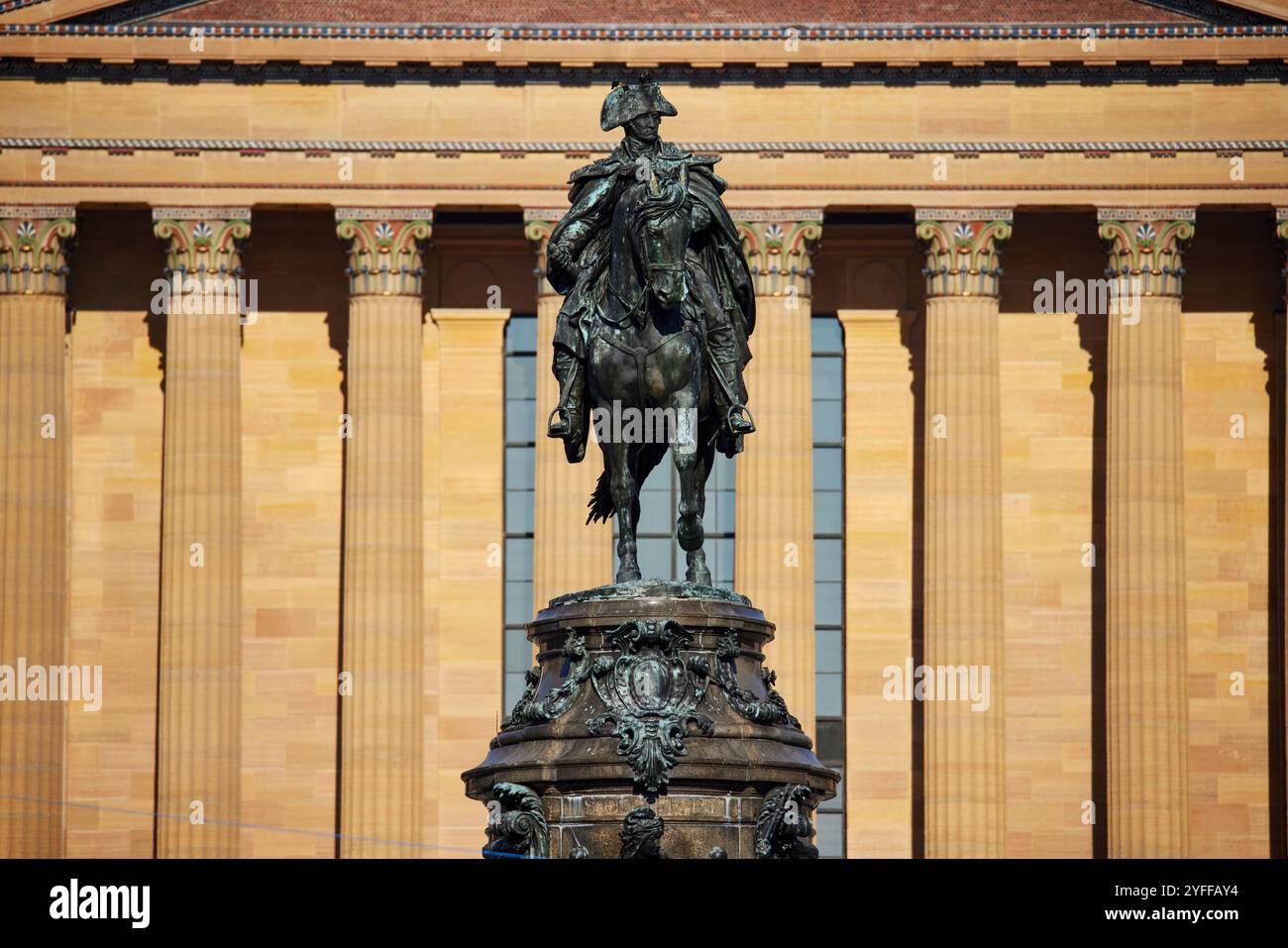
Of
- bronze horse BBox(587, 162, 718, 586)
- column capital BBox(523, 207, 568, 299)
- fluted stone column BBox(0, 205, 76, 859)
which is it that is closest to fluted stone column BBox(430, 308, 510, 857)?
column capital BBox(523, 207, 568, 299)

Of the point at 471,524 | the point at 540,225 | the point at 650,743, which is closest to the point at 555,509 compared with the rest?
the point at 471,524

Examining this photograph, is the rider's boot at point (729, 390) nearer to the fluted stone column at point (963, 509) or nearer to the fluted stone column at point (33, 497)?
the fluted stone column at point (963, 509)

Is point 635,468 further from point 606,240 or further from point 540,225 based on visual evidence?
point 540,225

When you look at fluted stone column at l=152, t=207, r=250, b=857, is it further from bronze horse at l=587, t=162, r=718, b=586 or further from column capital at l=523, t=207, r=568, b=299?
bronze horse at l=587, t=162, r=718, b=586

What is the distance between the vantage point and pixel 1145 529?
262ft

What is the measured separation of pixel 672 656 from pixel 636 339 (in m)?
3.78

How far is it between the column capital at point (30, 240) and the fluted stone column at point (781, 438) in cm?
1570

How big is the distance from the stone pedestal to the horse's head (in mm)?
3313

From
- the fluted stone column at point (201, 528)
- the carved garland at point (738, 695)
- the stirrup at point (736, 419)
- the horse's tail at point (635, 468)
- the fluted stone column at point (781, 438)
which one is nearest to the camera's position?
the carved garland at point (738, 695)

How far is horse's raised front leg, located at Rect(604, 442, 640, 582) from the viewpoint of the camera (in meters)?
38.2

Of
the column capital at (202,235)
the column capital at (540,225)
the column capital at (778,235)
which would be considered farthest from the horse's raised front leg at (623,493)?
the column capital at (202,235)

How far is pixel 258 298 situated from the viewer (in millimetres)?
83500

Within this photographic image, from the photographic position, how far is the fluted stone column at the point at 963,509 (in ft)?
259

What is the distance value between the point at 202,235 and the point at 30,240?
3.99m
